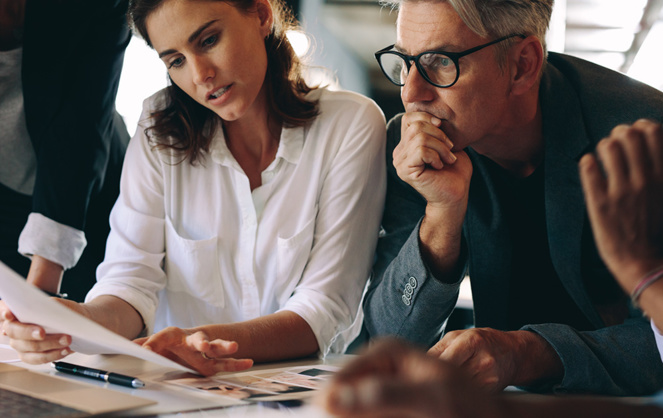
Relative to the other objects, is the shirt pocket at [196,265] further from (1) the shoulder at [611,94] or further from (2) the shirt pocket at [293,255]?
(1) the shoulder at [611,94]

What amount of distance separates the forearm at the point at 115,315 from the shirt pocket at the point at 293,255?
367 millimetres

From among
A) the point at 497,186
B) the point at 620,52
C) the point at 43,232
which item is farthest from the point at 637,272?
the point at 620,52

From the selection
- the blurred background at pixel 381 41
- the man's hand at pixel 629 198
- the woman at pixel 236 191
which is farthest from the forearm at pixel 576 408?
the blurred background at pixel 381 41

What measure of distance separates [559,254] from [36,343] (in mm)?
1063

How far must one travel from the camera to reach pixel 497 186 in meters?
1.49

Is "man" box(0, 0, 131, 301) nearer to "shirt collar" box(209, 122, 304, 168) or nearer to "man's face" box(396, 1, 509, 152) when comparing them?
"shirt collar" box(209, 122, 304, 168)

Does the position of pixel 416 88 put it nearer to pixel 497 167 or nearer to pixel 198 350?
pixel 497 167

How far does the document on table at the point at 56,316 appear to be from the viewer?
86cm

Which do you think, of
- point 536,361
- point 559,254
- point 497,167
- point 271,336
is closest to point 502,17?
point 497,167

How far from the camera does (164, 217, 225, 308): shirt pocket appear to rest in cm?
158

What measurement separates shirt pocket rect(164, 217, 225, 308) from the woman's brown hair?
23cm

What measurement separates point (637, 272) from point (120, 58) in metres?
1.64


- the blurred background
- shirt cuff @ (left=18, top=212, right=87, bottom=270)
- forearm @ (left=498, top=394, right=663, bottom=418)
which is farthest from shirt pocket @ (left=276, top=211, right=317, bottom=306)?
the blurred background

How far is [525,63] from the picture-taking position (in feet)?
4.63
